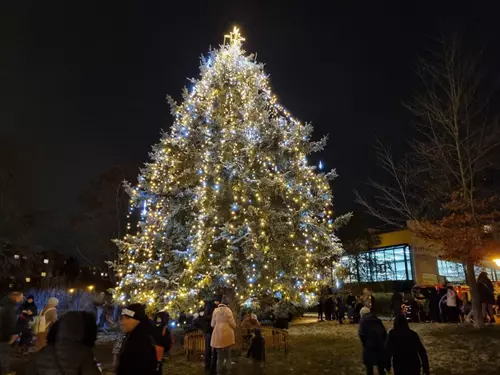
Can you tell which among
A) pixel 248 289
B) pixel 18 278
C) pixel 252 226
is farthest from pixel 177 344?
pixel 18 278

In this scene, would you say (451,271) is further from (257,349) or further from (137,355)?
(137,355)

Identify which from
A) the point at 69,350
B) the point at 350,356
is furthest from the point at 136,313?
the point at 350,356

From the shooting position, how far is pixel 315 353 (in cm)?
1180

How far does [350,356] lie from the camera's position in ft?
36.1

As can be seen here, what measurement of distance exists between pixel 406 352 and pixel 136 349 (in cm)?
346

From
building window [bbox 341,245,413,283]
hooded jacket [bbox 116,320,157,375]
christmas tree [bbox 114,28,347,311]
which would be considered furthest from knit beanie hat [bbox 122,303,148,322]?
building window [bbox 341,245,413,283]

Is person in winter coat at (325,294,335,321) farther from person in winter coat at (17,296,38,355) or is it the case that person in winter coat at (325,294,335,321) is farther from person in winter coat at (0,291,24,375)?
person in winter coat at (0,291,24,375)

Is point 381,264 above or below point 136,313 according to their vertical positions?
above

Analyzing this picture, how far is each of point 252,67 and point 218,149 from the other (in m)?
4.15

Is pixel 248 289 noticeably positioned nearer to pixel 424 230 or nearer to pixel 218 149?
pixel 218 149

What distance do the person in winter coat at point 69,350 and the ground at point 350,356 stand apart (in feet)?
21.7

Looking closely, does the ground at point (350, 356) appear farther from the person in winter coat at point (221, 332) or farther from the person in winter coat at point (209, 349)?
the person in winter coat at point (221, 332)

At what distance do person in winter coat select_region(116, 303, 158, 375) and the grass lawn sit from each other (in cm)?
576

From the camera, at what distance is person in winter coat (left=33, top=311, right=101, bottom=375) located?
11.4 ft
